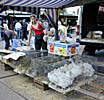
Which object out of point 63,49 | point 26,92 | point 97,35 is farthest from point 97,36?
point 26,92

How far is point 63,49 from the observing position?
4.26m

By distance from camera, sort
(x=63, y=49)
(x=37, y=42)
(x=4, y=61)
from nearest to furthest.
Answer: (x=63, y=49) → (x=4, y=61) → (x=37, y=42)

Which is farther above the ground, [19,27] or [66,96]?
[19,27]

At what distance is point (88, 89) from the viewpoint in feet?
11.0

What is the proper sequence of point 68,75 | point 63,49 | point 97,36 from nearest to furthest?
point 68,75 → point 63,49 → point 97,36

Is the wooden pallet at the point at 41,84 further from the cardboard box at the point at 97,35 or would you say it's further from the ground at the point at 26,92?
the cardboard box at the point at 97,35

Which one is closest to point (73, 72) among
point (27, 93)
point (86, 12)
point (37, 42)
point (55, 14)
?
point (27, 93)

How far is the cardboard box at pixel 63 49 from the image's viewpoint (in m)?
4.22

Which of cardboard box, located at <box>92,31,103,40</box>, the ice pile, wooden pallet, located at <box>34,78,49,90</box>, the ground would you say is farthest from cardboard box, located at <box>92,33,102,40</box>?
wooden pallet, located at <box>34,78,49,90</box>

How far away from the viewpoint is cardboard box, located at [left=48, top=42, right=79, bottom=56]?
4221mm

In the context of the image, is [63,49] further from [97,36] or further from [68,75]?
[97,36]

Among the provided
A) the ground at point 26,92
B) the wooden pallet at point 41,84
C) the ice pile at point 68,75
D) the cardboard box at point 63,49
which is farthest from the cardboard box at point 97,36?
the wooden pallet at point 41,84

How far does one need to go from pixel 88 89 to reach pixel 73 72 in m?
0.59

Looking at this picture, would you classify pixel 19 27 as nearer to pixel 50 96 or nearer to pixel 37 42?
pixel 37 42
